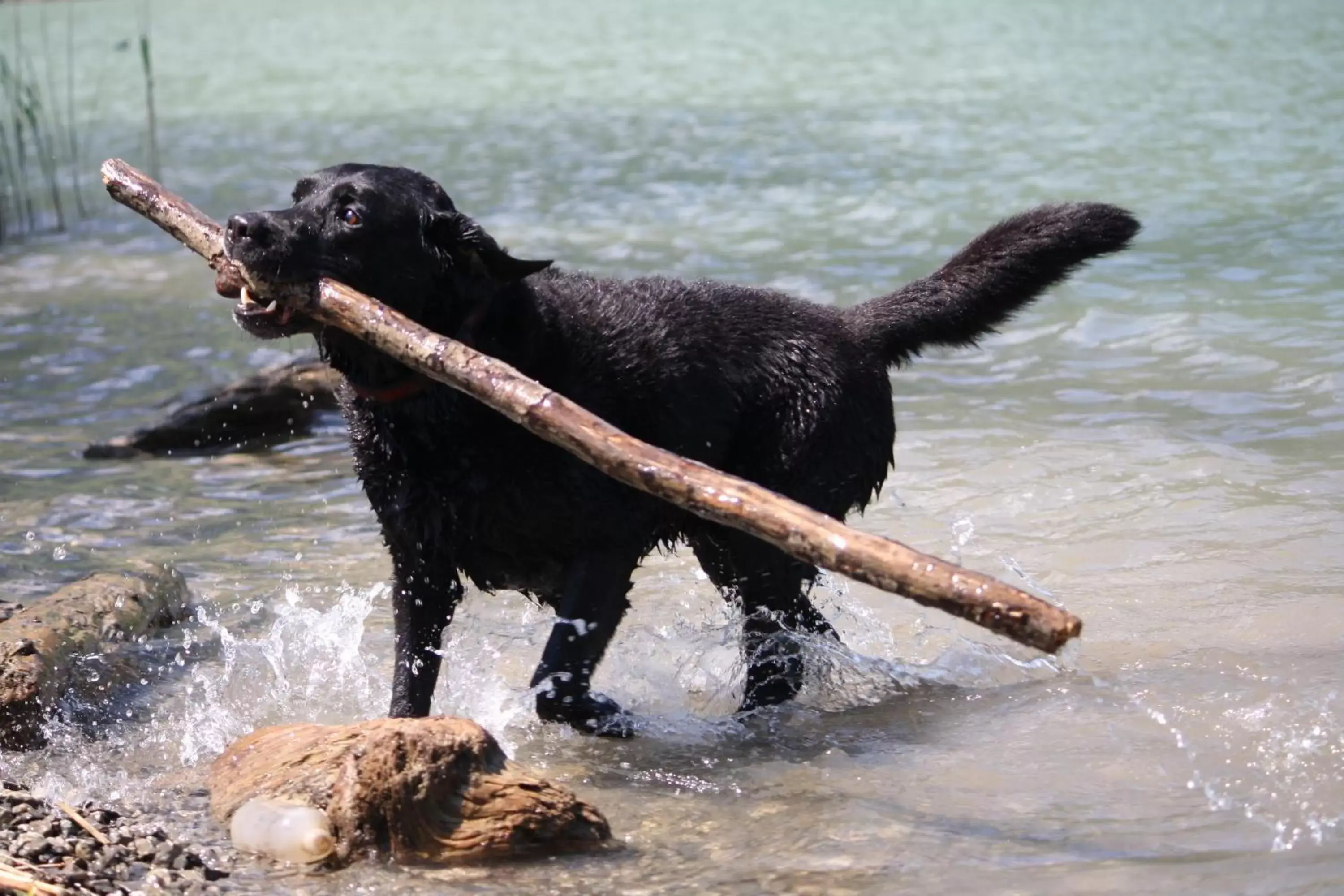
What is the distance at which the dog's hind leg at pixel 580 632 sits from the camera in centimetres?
419

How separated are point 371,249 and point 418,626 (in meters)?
0.99

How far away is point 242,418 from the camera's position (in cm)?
763

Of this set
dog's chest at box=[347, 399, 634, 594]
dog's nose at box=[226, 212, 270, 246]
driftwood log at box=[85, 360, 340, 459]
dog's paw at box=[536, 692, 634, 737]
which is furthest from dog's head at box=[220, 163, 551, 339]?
driftwood log at box=[85, 360, 340, 459]

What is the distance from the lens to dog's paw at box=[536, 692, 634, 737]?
4223 mm

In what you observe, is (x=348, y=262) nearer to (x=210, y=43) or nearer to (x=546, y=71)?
(x=546, y=71)

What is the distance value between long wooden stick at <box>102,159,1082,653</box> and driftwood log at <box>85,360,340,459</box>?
3.37m

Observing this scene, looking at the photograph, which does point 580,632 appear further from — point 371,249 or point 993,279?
point 993,279

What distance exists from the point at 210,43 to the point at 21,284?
1976cm

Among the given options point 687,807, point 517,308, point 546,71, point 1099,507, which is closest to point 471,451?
point 517,308

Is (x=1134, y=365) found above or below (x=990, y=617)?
below

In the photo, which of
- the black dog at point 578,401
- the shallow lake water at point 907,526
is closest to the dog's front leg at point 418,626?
the black dog at point 578,401

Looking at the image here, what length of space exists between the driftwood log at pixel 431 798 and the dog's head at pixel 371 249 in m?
1.09

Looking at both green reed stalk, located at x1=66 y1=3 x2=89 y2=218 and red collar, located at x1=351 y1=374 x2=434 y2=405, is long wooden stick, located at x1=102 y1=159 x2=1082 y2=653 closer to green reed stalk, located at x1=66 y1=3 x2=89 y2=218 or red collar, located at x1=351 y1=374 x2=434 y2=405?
red collar, located at x1=351 y1=374 x2=434 y2=405

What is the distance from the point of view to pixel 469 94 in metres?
21.0
